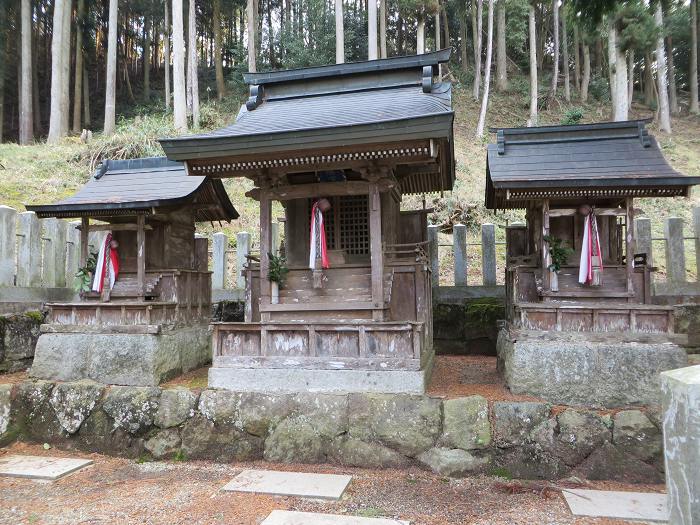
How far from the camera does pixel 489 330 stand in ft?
36.5

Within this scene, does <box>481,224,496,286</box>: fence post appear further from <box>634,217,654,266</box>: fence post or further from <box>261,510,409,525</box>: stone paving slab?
<box>261,510,409,525</box>: stone paving slab

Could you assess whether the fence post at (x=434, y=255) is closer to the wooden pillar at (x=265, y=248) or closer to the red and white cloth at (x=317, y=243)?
the red and white cloth at (x=317, y=243)

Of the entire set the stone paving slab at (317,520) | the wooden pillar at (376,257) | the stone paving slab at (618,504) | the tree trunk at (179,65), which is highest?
the tree trunk at (179,65)

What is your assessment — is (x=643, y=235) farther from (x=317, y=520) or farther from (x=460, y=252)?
(x=317, y=520)

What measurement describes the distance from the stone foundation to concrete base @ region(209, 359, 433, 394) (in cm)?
523

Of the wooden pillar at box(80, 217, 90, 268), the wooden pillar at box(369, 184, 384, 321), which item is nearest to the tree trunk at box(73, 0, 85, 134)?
the wooden pillar at box(80, 217, 90, 268)

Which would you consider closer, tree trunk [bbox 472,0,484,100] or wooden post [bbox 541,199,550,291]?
wooden post [bbox 541,199,550,291]

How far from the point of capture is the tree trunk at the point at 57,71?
2200 cm

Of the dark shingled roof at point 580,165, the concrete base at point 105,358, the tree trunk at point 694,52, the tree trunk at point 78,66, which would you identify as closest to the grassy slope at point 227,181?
the tree trunk at point 694,52

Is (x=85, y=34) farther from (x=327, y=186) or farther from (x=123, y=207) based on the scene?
(x=327, y=186)

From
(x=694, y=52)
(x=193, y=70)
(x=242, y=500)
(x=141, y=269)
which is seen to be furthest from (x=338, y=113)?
(x=694, y=52)

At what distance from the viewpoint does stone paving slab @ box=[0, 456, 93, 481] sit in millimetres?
6758

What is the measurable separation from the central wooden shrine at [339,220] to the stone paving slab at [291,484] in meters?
1.34

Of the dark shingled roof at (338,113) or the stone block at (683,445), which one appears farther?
the dark shingled roof at (338,113)
